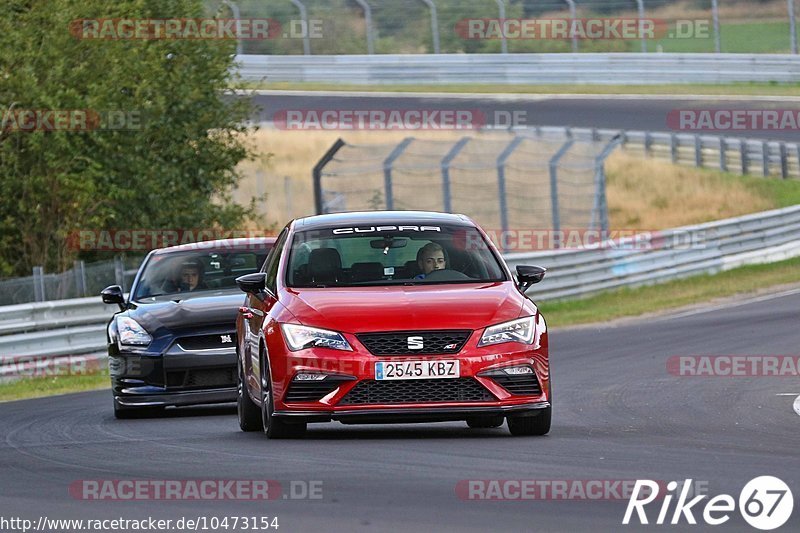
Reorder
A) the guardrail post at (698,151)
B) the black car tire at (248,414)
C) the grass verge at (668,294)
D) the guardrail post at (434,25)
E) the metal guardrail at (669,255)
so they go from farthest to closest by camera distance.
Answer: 1. the guardrail post at (434,25)
2. the guardrail post at (698,151)
3. the metal guardrail at (669,255)
4. the grass verge at (668,294)
5. the black car tire at (248,414)

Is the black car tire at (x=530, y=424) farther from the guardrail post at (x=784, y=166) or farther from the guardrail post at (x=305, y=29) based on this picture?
the guardrail post at (x=305, y=29)

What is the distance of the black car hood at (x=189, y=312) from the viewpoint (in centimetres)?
1333

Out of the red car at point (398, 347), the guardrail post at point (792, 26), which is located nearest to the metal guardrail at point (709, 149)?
the guardrail post at point (792, 26)

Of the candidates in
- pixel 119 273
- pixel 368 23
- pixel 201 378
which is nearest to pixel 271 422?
pixel 201 378

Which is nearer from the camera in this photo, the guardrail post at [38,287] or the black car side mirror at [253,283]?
the black car side mirror at [253,283]

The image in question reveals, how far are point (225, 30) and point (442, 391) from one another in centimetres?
1816

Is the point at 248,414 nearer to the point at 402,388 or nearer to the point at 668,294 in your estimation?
the point at 402,388

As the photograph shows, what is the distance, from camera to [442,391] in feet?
31.8

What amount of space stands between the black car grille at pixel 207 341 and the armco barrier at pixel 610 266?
6.32 meters

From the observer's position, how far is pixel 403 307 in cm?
980

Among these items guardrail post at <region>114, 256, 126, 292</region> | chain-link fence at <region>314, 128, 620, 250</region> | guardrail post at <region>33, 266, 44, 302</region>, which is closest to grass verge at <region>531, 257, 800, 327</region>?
chain-link fence at <region>314, 128, 620, 250</region>

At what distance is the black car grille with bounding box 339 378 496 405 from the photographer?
380 inches

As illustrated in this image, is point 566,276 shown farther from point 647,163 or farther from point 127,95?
point 647,163

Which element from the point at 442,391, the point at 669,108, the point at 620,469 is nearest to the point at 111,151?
the point at 442,391
